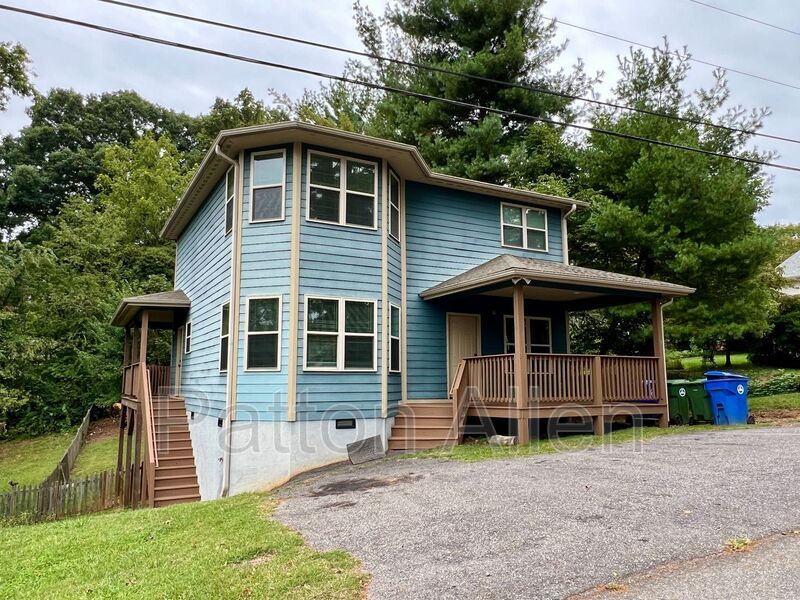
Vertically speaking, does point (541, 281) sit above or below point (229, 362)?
above

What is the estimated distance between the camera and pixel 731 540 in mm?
4477

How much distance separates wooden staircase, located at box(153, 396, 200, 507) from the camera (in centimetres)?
1138

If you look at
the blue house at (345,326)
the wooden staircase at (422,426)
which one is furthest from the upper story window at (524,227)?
the wooden staircase at (422,426)

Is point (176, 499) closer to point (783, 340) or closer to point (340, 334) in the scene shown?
point (340, 334)

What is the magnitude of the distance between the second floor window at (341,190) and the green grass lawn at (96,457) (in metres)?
11.3

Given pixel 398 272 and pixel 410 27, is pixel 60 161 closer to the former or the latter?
pixel 410 27

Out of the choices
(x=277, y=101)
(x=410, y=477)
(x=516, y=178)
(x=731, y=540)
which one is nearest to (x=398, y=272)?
Result: (x=410, y=477)

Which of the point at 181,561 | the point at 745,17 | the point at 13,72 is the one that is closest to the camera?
the point at 181,561

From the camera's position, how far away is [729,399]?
11.7 meters

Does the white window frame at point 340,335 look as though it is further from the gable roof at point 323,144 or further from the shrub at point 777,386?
the shrub at point 777,386

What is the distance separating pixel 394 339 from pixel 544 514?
6387 millimetres

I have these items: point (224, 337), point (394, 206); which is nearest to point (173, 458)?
point (224, 337)

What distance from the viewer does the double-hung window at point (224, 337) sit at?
1084cm

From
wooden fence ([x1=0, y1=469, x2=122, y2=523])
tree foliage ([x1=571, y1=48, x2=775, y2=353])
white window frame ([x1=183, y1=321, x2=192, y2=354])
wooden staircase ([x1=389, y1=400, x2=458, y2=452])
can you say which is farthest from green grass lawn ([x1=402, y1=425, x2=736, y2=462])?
white window frame ([x1=183, y1=321, x2=192, y2=354])
